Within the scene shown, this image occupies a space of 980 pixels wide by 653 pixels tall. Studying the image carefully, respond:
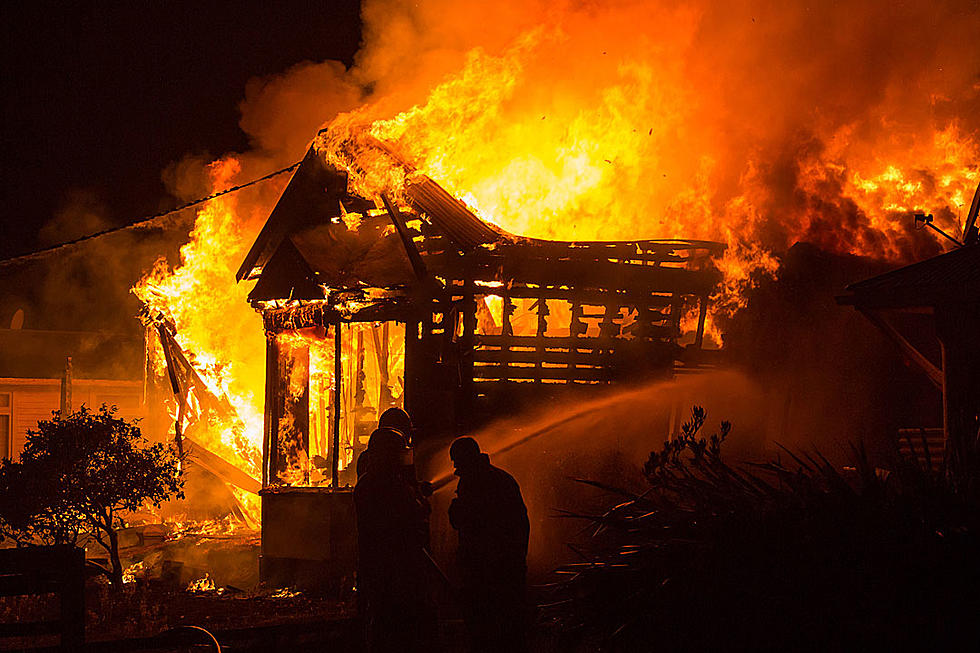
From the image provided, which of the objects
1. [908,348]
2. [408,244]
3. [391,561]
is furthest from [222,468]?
[908,348]

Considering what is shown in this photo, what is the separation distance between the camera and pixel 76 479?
1298 cm

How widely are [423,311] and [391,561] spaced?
591cm

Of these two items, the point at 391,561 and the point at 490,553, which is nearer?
the point at 391,561

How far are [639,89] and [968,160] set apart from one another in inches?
319

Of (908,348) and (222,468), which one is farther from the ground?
(908,348)

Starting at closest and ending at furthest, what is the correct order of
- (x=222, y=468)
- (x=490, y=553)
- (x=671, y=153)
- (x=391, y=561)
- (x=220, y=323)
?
(x=391, y=561) → (x=490, y=553) → (x=222, y=468) → (x=671, y=153) → (x=220, y=323)

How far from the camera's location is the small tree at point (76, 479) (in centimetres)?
1275

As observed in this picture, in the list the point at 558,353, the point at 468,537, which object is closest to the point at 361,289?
the point at 558,353

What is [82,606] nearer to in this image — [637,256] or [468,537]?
[468,537]

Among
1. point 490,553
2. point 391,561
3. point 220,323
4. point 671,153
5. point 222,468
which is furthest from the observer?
point 220,323

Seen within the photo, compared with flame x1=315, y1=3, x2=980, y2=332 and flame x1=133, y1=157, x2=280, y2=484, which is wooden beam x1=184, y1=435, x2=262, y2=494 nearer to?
flame x1=133, y1=157, x2=280, y2=484

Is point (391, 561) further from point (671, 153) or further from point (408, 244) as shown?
point (671, 153)

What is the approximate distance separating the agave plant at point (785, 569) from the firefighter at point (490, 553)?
359 centimetres

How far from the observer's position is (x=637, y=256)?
1377 cm
